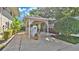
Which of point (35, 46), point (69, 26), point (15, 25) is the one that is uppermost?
point (15, 25)

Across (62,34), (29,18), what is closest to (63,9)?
(62,34)

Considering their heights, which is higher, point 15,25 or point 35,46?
point 15,25

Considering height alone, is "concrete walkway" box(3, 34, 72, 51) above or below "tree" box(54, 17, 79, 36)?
below

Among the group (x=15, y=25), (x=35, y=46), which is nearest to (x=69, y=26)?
(x=15, y=25)

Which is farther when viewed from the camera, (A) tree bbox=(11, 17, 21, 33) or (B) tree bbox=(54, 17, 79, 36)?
(A) tree bbox=(11, 17, 21, 33)

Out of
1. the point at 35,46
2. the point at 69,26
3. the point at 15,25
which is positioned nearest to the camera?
the point at 35,46

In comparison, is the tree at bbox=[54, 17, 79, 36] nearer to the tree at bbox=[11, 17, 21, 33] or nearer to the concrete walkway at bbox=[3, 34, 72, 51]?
the concrete walkway at bbox=[3, 34, 72, 51]

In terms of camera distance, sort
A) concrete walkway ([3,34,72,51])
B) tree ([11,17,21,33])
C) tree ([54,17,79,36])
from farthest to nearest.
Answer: tree ([11,17,21,33])
tree ([54,17,79,36])
concrete walkway ([3,34,72,51])

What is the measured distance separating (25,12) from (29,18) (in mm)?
2493

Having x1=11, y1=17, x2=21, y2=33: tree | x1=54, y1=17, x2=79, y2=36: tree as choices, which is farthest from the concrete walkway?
x1=11, y1=17, x2=21, y2=33: tree

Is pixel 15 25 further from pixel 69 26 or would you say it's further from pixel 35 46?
pixel 35 46

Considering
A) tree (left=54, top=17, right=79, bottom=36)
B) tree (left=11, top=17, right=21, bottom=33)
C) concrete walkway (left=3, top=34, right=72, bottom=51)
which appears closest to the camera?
concrete walkway (left=3, top=34, right=72, bottom=51)

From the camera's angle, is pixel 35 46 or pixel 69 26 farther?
pixel 69 26
